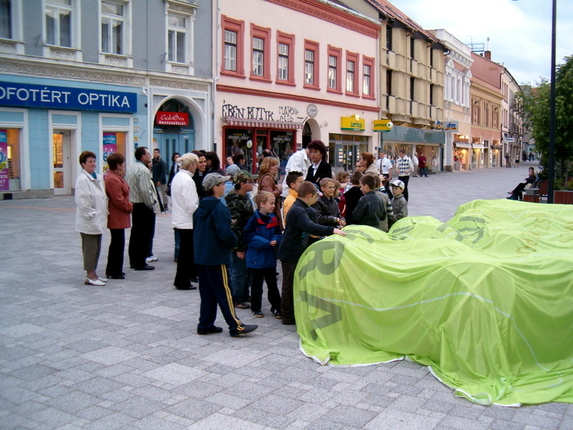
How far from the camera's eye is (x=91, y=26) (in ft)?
71.8

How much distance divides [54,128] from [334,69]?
1833cm

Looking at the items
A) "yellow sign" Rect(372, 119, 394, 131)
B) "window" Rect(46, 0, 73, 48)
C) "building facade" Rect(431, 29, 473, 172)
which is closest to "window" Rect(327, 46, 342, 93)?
"yellow sign" Rect(372, 119, 394, 131)

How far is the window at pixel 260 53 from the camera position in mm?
28906

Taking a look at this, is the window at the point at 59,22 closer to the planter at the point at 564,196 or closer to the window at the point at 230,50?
the window at the point at 230,50

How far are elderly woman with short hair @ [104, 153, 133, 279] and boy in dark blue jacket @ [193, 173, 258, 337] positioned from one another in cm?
297

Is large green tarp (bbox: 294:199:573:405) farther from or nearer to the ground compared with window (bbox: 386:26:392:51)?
nearer to the ground

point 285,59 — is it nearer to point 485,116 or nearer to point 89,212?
point 89,212

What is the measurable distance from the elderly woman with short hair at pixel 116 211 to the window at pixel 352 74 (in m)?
28.5

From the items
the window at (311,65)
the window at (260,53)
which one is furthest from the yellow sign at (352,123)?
the window at (260,53)

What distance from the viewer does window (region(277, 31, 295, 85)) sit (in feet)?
101

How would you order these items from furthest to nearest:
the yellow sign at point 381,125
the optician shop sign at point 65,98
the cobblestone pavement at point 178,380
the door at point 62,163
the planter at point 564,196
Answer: the yellow sign at point 381,125 → the door at point 62,163 → the optician shop sign at point 65,98 → the planter at point 564,196 → the cobblestone pavement at point 178,380

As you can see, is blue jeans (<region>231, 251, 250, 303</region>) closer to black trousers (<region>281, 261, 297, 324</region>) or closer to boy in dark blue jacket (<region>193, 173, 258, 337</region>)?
black trousers (<region>281, 261, 297, 324</region>)

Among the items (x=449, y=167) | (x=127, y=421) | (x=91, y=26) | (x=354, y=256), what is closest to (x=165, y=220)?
(x=91, y=26)

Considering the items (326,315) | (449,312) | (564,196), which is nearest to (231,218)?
(326,315)
